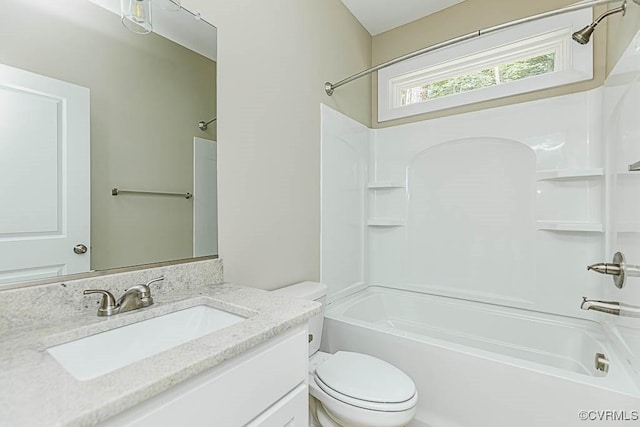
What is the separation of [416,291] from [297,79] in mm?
1831

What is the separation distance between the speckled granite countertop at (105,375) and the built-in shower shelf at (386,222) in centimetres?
162

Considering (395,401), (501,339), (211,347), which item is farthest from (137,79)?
(501,339)

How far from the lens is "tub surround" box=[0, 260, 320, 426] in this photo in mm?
500

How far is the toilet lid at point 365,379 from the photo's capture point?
1.23 metres

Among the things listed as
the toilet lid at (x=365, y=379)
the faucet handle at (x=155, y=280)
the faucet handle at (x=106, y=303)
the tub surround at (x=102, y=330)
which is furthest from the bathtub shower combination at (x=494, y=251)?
the faucet handle at (x=106, y=303)

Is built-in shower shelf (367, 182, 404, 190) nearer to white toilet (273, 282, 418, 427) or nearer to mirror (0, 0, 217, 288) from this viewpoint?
white toilet (273, 282, 418, 427)

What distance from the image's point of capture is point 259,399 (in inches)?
32.3

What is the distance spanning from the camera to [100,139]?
104cm

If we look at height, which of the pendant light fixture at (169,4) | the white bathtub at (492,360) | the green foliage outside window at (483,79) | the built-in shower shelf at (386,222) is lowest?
the white bathtub at (492,360)

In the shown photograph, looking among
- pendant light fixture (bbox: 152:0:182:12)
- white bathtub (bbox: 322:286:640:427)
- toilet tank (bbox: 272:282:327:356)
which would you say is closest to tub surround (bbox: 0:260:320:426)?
toilet tank (bbox: 272:282:327:356)

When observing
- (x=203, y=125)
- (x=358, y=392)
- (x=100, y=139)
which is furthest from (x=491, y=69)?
(x=100, y=139)

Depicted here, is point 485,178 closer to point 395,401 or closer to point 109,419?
point 395,401

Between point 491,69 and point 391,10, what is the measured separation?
2.88 feet

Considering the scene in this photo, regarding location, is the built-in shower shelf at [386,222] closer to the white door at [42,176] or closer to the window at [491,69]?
the window at [491,69]
